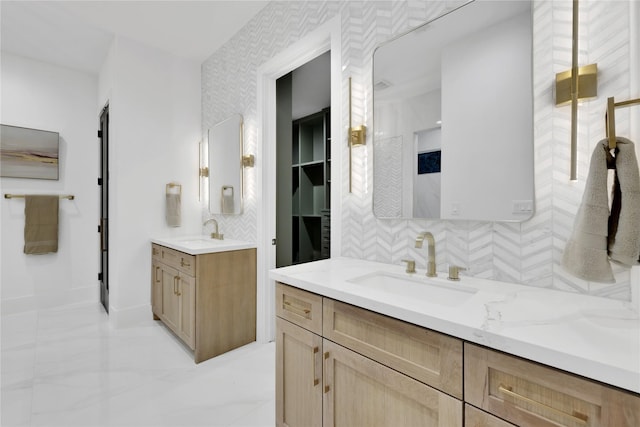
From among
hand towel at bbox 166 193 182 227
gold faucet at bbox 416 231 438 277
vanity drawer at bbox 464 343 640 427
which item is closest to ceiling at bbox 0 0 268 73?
hand towel at bbox 166 193 182 227

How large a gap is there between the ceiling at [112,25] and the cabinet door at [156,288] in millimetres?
2160

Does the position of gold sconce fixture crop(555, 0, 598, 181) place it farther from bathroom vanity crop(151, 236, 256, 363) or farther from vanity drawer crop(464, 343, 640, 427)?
bathroom vanity crop(151, 236, 256, 363)

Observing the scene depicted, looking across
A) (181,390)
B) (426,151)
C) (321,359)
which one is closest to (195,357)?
(181,390)

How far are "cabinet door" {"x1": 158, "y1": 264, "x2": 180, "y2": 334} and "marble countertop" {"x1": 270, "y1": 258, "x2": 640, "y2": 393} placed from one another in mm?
1575

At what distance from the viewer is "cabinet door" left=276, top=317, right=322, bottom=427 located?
3.87ft

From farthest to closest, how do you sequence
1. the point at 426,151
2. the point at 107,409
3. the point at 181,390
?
the point at 181,390 < the point at 107,409 < the point at 426,151

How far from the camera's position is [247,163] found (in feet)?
8.46

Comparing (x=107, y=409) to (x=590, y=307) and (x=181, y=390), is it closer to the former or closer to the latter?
(x=181, y=390)

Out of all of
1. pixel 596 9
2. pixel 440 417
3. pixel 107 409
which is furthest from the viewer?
pixel 107 409

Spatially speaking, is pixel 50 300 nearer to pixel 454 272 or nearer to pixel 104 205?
pixel 104 205

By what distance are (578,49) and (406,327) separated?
3.64ft

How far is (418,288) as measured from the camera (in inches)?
50.1

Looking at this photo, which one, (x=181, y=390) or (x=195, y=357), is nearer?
(x=181, y=390)

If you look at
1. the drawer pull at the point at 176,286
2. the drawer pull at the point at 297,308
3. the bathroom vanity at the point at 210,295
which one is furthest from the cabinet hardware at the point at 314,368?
the drawer pull at the point at 176,286
